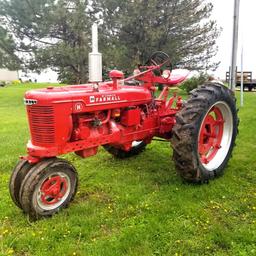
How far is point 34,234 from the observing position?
3.13 meters

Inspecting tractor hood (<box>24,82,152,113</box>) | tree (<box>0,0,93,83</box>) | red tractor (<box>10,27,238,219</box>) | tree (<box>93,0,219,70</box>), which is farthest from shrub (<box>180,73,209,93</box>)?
tractor hood (<box>24,82,152,113</box>)

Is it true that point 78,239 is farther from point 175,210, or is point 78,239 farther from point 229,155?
point 229,155

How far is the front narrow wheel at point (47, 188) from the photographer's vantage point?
10.8 ft

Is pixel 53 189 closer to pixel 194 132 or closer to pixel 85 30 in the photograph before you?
pixel 194 132

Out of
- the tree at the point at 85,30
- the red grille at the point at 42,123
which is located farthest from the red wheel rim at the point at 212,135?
the tree at the point at 85,30

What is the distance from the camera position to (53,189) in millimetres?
3438

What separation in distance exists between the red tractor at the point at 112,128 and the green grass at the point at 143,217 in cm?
24

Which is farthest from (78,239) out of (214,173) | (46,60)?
(46,60)

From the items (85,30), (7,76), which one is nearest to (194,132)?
(85,30)

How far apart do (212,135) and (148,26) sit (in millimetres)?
13748

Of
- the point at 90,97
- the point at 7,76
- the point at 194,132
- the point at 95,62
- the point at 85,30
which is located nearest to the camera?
the point at 95,62

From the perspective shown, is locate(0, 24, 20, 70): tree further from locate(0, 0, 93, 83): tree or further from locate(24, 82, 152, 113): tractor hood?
locate(24, 82, 152, 113): tractor hood

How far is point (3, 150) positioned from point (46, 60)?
38.5ft

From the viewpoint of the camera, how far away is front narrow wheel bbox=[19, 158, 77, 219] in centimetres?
328
